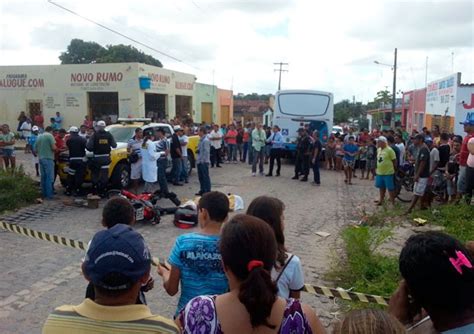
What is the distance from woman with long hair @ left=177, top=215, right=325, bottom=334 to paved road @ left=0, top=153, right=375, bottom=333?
3.13 meters

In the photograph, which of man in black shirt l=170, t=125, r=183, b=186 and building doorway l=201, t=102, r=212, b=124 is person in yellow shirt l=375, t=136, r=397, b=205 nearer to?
man in black shirt l=170, t=125, r=183, b=186

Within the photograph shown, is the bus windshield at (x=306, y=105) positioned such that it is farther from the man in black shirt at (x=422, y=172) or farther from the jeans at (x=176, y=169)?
the man in black shirt at (x=422, y=172)

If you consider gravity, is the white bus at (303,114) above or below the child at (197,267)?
above

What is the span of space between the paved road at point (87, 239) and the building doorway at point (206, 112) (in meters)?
23.0

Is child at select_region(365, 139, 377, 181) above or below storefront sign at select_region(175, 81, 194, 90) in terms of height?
below

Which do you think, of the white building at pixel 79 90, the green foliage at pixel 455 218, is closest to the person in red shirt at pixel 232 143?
the white building at pixel 79 90

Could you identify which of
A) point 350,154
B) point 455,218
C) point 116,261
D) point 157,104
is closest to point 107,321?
point 116,261

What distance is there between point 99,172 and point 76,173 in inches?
22.7

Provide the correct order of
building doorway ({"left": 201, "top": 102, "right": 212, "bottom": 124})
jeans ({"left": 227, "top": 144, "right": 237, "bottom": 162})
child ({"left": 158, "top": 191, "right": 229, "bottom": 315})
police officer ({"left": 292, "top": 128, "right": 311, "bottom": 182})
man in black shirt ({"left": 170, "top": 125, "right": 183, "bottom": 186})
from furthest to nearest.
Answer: building doorway ({"left": 201, "top": 102, "right": 212, "bottom": 124}) → jeans ({"left": 227, "top": 144, "right": 237, "bottom": 162}) → police officer ({"left": 292, "top": 128, "right": 311, "bottom": 182}) → man in black shirt ({"left": 170, "top": 125, "right": 183, "bottom": 186}) → child ({"left": 158, "top": 191, "right": 229, "bottom": 315})

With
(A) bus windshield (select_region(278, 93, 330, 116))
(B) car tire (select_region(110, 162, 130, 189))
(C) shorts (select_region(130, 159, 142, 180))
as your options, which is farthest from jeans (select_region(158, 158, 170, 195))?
(A) bus windshield (select_region(278, 93, 330, 116))

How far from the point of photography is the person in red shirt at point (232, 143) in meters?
19.7

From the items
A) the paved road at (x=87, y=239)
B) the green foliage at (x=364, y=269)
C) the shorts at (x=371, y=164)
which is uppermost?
the shorts at (x=371, y=164)

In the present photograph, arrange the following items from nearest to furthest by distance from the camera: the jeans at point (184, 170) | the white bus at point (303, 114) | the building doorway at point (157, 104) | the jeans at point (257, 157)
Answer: the jeans at point (184, 170) < the jeans at point (257, 157) < the white bus at point (303, 114) < the building doorway at point (157, 104)

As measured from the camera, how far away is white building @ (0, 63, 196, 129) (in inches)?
1021
